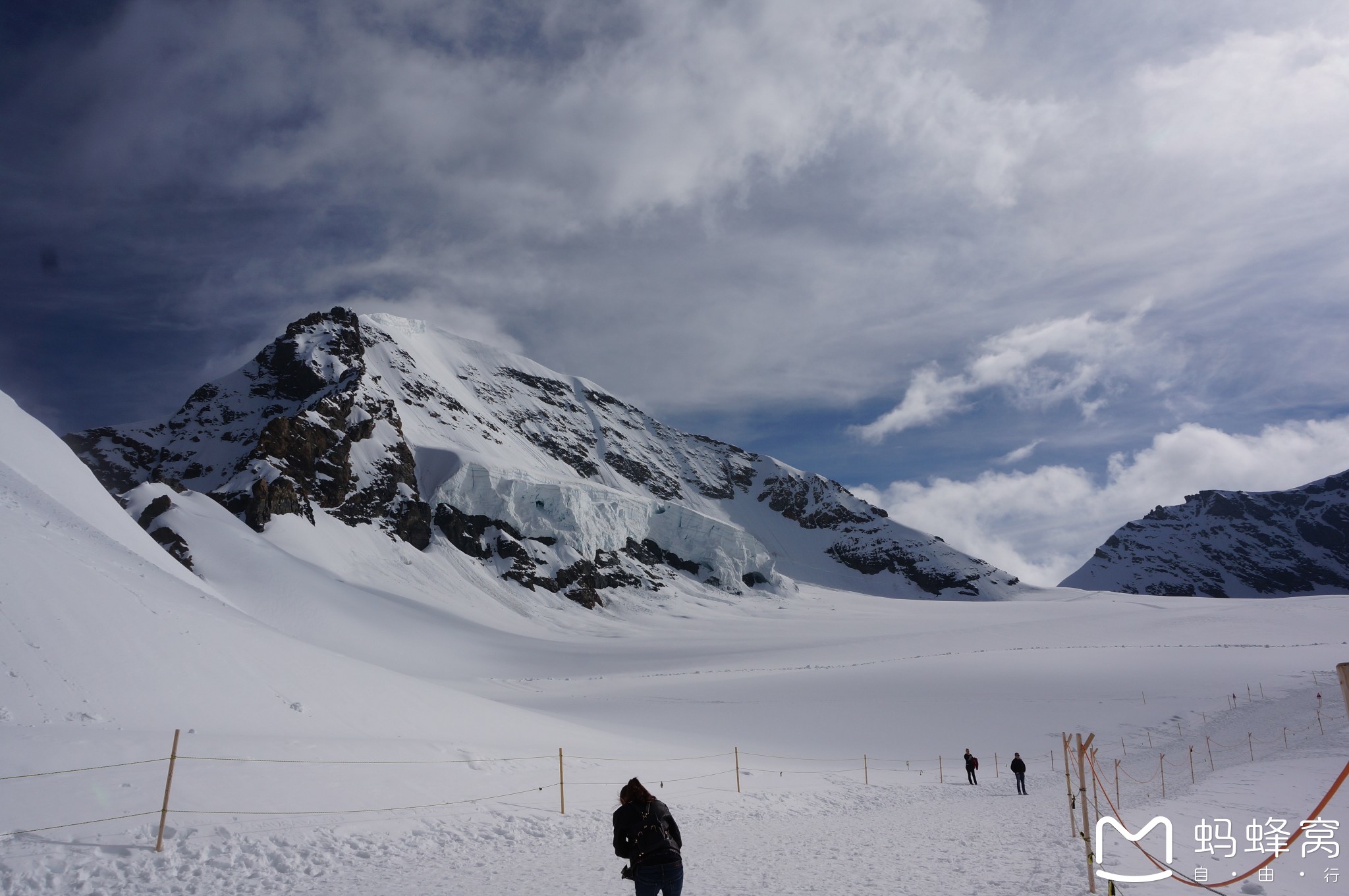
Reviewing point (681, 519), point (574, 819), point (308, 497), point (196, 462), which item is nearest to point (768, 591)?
point (681, 519)

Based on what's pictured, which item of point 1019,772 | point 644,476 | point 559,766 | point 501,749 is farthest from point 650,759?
point 644,476

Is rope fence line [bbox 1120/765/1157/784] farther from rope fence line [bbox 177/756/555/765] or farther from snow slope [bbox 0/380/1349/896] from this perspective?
rope fence line [bbox 177/756/555/765]

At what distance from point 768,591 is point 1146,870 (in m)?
119

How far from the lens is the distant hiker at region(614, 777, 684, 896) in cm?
579

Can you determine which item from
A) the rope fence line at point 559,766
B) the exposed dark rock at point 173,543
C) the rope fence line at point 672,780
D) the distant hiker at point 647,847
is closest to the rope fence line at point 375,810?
the rope fence line at point 559,766

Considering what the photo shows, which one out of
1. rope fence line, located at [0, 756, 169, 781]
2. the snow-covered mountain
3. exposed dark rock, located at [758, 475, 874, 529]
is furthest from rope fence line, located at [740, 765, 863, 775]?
exposed dark rock, located at [758, 475, 874, 529]

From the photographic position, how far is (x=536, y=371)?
177625 mm

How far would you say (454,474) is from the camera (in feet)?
331

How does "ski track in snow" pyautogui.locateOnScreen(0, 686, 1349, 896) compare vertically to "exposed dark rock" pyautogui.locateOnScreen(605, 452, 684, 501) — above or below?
below

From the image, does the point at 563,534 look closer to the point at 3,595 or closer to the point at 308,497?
the point at 308,497

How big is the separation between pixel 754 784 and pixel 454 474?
87.5 metres

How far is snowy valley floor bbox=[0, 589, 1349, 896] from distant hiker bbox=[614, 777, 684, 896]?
388cm

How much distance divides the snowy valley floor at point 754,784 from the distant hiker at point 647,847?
153 inches

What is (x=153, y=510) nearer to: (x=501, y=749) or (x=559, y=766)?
(x=501, y=749)
